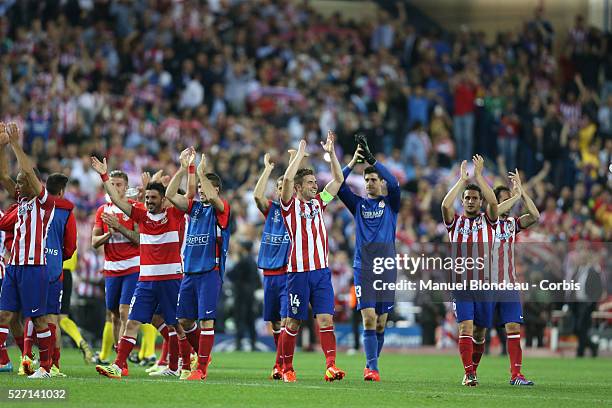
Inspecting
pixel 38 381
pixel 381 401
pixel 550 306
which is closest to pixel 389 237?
pixel 381 401

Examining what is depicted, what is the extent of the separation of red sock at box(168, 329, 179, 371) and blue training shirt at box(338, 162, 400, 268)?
2426 mm

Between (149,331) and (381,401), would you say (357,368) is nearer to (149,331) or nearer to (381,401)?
(149,331)

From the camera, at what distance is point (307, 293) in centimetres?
1468

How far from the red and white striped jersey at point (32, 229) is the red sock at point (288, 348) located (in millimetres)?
2979

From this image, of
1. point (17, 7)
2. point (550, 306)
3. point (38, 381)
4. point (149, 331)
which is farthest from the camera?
point (17, 7)

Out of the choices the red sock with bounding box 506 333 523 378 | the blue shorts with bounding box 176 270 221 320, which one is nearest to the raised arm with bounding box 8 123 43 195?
the blue shorts with bounding box 176 270 221 320

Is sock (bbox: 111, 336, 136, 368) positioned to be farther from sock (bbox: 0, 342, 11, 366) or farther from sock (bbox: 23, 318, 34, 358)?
sock (bbox: 0, 342, 11, 366)

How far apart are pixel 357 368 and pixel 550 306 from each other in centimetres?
823

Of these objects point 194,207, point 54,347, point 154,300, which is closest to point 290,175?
point 194,207

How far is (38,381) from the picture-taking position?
13.4 m

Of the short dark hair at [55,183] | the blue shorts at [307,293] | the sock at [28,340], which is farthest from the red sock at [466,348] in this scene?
the sock at [28,340]

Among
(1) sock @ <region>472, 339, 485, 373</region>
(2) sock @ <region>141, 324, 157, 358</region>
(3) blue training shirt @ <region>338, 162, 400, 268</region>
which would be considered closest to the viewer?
(1) sock @ <region>472, 339, 485, 373</region>

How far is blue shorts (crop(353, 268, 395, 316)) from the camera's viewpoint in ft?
50.0

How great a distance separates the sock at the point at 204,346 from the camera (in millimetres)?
14250
